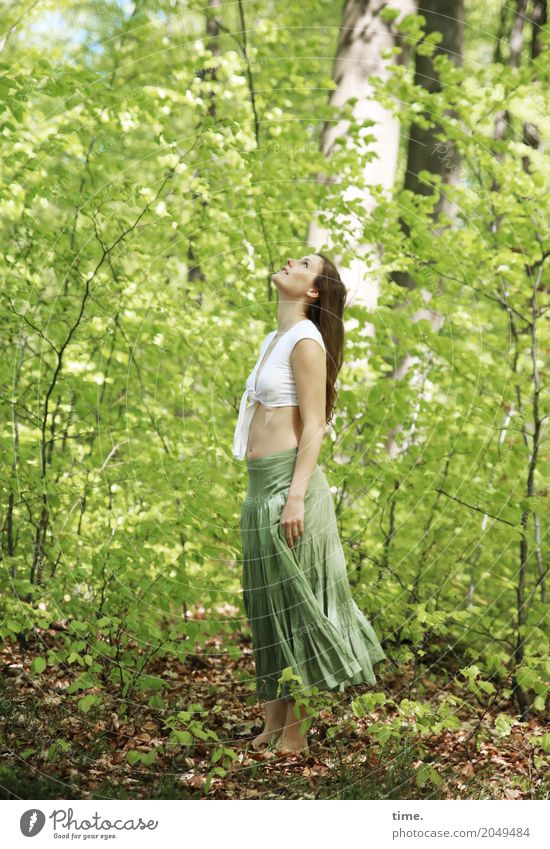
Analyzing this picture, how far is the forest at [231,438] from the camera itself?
12.4 feet

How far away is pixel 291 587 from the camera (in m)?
3.52

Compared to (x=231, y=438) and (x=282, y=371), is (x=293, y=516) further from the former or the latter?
(x=231, y=438)

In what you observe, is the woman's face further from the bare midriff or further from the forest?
the forest

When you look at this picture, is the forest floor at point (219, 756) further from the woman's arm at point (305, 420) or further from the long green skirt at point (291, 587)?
the woman's arm at point (305, 420)

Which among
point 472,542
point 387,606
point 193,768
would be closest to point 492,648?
point 472,542

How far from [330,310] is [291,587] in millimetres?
1200

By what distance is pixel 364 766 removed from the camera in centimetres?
349

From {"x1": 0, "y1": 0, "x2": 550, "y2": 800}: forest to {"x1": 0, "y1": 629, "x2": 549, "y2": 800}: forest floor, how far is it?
16 mm

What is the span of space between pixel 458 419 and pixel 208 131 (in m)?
2.12
